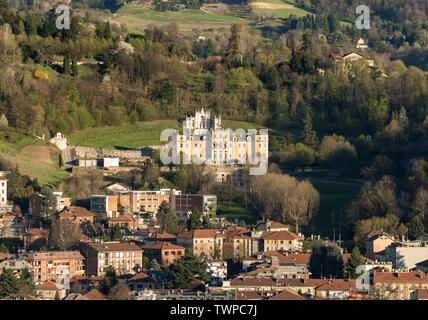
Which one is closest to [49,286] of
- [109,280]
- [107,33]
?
[109,280]

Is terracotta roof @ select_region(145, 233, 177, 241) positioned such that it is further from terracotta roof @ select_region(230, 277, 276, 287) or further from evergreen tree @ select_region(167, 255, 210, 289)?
terracotta roof @ select_region(230, 277, 276, 287)

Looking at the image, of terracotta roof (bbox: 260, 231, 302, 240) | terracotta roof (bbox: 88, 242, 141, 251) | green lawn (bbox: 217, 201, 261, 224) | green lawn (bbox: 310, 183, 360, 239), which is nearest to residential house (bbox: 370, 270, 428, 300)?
terracotta roof (bbox: 260, 231, 302, 240)

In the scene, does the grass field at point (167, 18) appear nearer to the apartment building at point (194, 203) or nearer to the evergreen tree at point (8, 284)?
the apartment building at point (194, 203)

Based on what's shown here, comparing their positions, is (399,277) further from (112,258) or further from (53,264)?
(53,264)

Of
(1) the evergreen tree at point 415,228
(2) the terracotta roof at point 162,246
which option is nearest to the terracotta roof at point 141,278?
(2) the terracotta roof at point 162,246

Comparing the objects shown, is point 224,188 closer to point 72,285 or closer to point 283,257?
point 283,257
